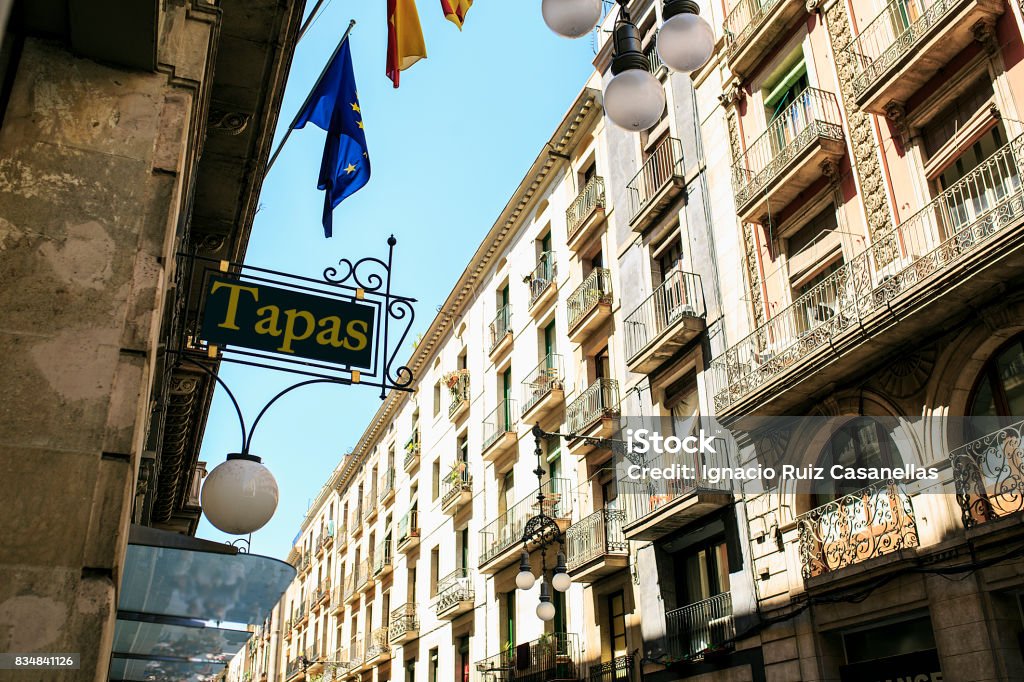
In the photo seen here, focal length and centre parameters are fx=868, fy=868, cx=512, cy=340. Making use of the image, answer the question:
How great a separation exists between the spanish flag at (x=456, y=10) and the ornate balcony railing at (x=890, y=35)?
7053 millimetres

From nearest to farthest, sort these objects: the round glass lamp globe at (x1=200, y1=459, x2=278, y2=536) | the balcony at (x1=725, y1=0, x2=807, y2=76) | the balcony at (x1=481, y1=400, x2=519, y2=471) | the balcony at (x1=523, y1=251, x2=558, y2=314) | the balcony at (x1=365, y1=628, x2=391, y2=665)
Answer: the round glass lamp globe at (x1=200, y1=459, x2=278, y2=536) < the balcony at (x1=725, y1=0, x2=807, y2=76) < the balcony at (x1=523, y1=251, x2=558, y2=314) < the balcony at (x1=481, y1=400, x2=519, y2=471) < the balcony at (x1=365, y1=628, x2=391, y2=665)

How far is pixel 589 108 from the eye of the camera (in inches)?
965

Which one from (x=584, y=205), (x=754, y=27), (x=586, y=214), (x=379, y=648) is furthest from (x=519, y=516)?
(x=379, y=648)

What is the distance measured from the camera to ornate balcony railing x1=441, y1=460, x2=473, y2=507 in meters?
28.4

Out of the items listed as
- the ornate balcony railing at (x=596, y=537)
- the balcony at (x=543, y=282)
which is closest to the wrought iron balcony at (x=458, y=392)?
the balcony at (x=543, y=282)

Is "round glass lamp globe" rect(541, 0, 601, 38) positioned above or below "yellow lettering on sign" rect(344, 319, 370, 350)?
above

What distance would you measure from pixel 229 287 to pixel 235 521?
1.52 m

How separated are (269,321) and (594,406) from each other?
50.2 feet

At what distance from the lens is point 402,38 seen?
920 cm

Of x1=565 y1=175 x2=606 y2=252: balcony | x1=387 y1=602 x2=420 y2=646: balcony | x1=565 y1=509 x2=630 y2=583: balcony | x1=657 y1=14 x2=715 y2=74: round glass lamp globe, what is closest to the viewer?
x1=657 y1=14 x2=715 y2=74: round glass lamp globe

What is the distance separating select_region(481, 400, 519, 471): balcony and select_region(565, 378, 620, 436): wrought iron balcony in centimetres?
413

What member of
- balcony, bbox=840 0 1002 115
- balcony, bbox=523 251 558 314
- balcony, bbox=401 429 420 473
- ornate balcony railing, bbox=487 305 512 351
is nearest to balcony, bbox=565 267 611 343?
balcony, bbox=523 251 558 314

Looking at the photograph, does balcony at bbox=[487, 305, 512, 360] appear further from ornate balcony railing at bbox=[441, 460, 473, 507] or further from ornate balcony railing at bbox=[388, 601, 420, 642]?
ornate balcony railing at bbox=[388, 601, 420, 642]

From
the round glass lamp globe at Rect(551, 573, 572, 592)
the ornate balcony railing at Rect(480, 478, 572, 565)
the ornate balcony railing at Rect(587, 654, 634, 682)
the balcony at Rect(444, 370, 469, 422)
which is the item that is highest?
the balcony at Rect(444, 370, 469, 422)
